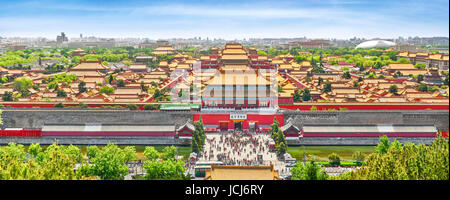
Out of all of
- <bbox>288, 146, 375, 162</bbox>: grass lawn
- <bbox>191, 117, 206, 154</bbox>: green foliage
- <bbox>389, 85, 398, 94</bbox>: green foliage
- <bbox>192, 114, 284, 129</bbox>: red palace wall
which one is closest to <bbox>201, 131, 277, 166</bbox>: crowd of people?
<bbox>191, 117, 206, 154</bbox>: green foliage

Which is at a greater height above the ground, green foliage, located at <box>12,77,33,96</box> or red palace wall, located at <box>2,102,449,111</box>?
green foliage, located at <box>12,77,33,96</box>

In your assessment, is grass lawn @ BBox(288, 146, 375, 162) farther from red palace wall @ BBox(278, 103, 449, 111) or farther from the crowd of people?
red palace wall @ BBox(278, 103, 449, 111)

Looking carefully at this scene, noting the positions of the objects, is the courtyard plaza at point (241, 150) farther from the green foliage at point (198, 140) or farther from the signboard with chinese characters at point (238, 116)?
the signboard with chinese characters at point (238, 116)

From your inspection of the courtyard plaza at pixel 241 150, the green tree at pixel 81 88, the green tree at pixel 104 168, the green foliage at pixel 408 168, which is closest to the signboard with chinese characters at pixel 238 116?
the courtyard plaza at pixel 241 150

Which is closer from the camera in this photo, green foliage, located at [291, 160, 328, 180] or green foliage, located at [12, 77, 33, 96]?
green foliage, located at [291, 160, 328, 180]

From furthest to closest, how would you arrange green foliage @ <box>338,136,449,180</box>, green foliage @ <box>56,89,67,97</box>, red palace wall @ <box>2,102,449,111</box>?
green foliage @ <box>56,89,67,97</box> → red palace wall @ <box>2,102,449,111</box> → green foliage @ <box>338,136,449,180</box>

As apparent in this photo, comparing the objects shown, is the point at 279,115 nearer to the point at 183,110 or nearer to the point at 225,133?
the point at 225,133

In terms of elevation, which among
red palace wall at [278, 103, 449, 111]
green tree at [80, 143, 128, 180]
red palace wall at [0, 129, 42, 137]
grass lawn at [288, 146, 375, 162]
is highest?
red palace wall at [278, 103, 449, 111]
